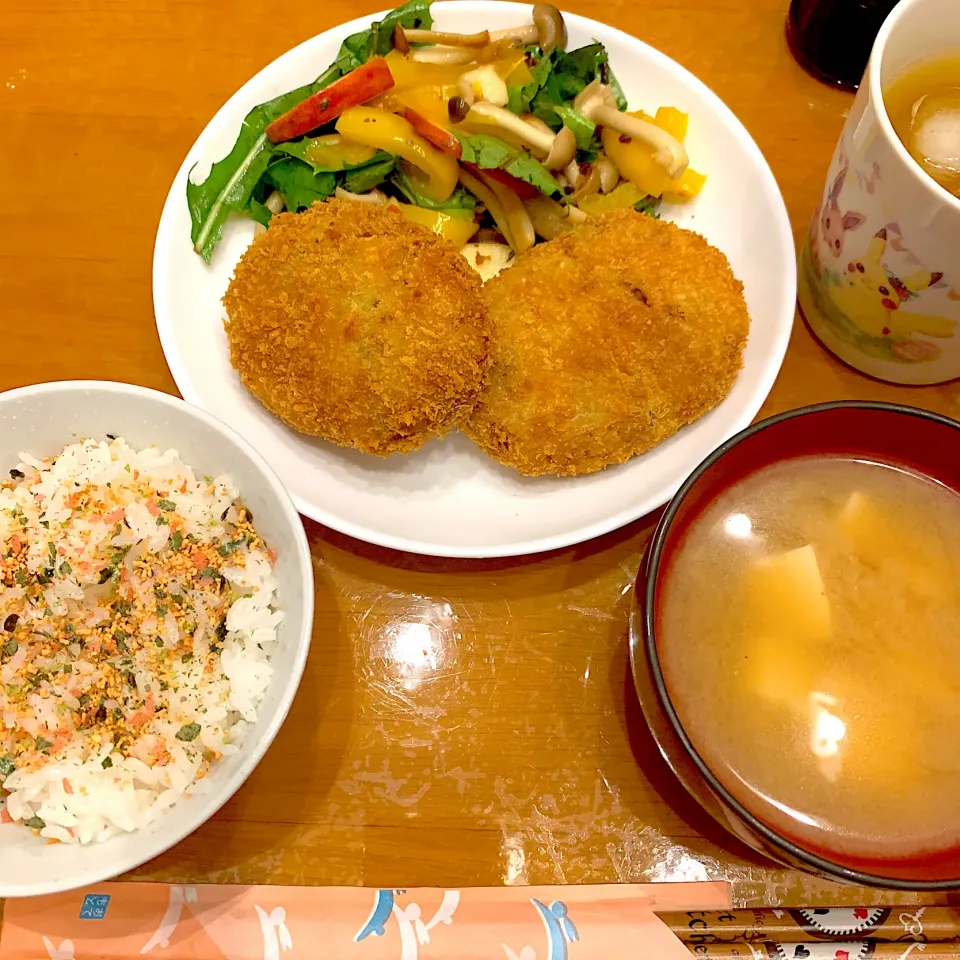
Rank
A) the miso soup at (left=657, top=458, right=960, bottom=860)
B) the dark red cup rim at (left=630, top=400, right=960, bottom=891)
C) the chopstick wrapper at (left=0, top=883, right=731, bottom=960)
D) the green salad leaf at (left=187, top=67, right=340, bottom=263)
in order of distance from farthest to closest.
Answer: the green salad leaf at (left=187, top=67, right=340, bottom=263) < the chopstick wrapper at (left=0, top=883, right=731, bottom=960) < the miso soup at (left=657, top=458, right=960, bottom=860) < the dark red cup rim at (left=630, top=400, right=960, bottom=891)

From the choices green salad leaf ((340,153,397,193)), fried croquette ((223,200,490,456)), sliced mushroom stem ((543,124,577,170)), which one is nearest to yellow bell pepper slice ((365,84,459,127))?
green salad leaf ((340,153,397,193))

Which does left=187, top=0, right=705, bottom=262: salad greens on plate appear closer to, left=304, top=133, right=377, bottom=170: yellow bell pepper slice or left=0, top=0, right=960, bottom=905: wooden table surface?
left=304, top=133, right=377, bottom=170: yellow bell pepper slice

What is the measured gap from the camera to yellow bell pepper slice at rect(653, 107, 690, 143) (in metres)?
1.64

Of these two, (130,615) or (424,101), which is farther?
(424,101)

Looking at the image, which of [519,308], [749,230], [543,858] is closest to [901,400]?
[749,230]

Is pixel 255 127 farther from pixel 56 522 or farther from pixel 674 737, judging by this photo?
pixel 674 737

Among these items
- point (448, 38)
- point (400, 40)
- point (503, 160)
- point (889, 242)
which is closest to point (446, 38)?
point (448, 38)

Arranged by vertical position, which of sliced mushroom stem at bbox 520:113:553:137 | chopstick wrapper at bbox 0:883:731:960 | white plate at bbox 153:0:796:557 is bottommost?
chopstick wrapper at bbox 0:883:731:960

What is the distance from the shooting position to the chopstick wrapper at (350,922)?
4.09ft

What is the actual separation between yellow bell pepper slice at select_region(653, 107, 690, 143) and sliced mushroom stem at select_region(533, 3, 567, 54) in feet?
0.85

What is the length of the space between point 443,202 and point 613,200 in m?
0.36

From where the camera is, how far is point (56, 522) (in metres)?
1.30

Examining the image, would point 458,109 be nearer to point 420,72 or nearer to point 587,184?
point 420,72

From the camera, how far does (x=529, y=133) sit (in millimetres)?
1609
